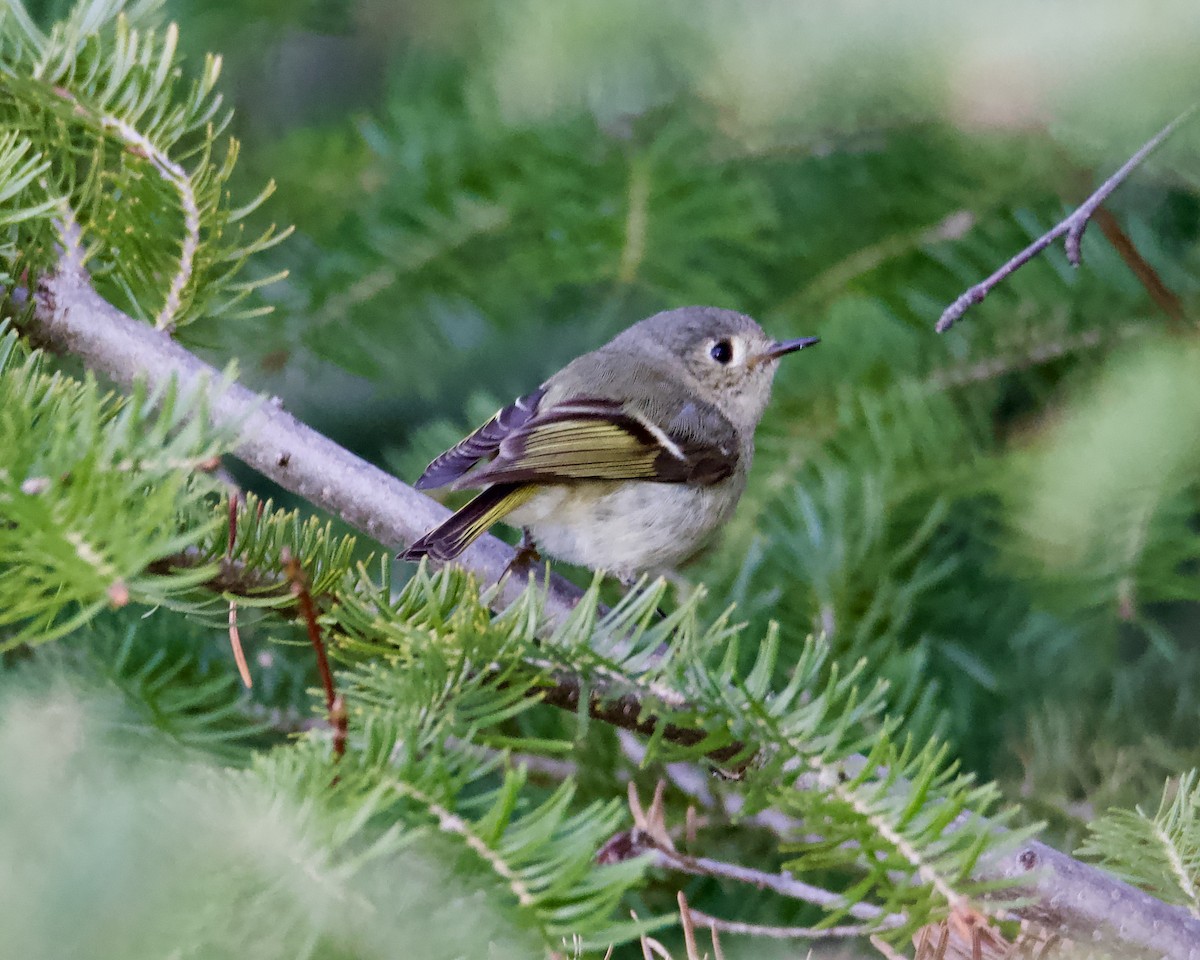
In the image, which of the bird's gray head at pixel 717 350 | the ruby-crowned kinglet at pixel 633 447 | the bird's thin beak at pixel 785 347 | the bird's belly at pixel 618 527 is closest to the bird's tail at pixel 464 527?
the ruby-crowned kinglet at pixel 633 447

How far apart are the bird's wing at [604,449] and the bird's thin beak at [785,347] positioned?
0.10 metres

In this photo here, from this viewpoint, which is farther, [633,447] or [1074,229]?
[633,447]

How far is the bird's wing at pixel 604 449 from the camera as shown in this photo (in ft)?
3.05

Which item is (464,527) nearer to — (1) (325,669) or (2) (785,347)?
(1) (325,669)

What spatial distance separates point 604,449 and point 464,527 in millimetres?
387

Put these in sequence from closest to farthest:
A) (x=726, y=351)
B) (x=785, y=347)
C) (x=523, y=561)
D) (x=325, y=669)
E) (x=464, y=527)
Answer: (x=325, y=669) → (x=464, y=527) → (x=523, y=561) → (x=785, y=347) → (x=726, y=351)

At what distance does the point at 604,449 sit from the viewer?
1.08 metres

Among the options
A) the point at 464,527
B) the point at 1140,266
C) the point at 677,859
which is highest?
the point at 1140,266

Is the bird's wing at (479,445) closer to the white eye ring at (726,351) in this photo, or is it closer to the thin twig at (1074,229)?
the white eye ring at (726,351)

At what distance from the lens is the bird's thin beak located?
1007 mm

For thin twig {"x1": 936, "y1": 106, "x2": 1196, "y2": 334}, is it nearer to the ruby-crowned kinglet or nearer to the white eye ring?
the ruby-crowned kinglet

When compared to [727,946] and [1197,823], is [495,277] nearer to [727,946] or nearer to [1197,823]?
[727,946]

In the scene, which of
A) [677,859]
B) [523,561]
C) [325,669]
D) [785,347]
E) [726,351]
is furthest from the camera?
[726,351]

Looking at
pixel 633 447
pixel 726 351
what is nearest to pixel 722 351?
pixel 726 351
